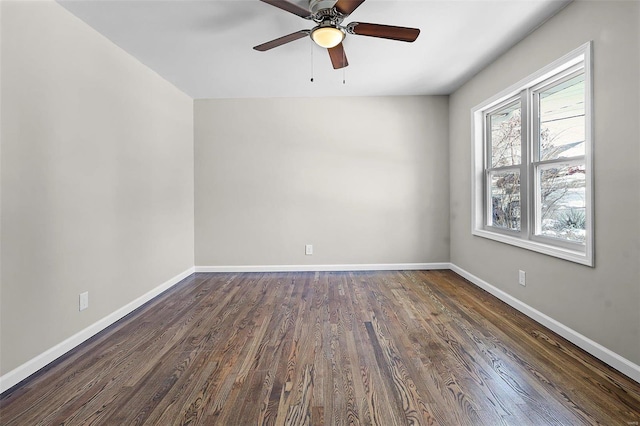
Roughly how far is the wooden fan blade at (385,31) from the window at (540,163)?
1.19m

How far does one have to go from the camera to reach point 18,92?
186 centimetres

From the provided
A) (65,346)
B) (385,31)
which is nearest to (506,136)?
(385,31)

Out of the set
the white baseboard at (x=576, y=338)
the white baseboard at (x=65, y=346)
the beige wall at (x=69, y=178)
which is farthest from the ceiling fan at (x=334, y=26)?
the white baseboard at (x=65, y=346)

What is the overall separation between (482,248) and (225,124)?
3776 millimetres

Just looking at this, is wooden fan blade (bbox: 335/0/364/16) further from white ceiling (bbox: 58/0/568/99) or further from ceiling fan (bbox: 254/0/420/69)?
Answer: white ceiling (bbox: 58/0/568/99)

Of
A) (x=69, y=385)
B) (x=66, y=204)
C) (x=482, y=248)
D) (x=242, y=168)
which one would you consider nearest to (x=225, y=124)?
(x=242, y=168)

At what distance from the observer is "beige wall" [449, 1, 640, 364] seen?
5.82 ft

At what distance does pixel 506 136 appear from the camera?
3.26 meters

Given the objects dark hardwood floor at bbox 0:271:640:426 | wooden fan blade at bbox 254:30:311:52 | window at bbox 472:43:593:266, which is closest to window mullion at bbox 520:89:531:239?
window at bbox 472:43:593:266

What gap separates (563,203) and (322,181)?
108 inches

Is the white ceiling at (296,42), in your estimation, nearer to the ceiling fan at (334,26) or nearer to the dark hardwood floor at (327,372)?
the ceiling fan at (334,26)

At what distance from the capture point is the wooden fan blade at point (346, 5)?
1923 millimetres

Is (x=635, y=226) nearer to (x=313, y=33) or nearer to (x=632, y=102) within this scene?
(x=632, y=102)

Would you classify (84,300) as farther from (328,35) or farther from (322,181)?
(322,181)
